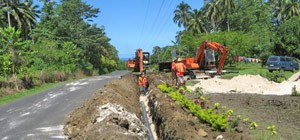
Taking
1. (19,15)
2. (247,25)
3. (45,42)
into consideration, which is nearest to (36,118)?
(45,42)

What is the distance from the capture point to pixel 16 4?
168ft

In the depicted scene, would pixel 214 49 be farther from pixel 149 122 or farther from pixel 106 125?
pixel 106 125

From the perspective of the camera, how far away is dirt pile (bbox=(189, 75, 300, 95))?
59.1 feet

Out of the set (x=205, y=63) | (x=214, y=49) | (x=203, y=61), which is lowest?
(x=205, y=63)

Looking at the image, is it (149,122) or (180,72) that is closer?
(149,122)

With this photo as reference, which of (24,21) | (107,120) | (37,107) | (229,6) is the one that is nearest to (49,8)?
(24,21)

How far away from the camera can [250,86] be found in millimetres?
20234

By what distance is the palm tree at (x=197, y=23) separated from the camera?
7825cm

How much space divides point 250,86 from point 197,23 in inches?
2353

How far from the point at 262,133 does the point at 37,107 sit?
12.7 m

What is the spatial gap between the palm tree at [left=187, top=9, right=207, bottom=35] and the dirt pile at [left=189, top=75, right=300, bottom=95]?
56328 millimetres

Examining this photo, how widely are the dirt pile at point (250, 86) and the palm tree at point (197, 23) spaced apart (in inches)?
2218

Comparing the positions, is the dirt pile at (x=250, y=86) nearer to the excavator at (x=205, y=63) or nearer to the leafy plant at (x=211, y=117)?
the excavator at (x=205, y=63)

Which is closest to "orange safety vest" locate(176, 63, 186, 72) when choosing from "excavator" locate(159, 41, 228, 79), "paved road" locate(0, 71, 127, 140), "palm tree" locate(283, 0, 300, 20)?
"paved road" locate(0, 71, 127, 140)
